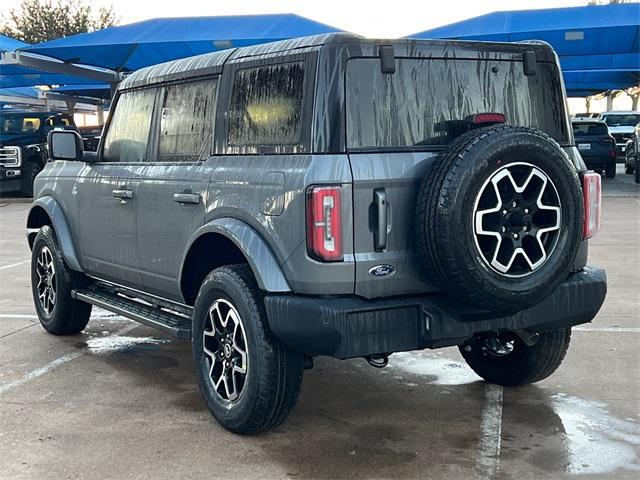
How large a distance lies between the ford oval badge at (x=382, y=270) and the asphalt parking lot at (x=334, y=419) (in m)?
0.85

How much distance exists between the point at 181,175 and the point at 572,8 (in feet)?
51.9

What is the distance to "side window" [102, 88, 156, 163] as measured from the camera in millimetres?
5293

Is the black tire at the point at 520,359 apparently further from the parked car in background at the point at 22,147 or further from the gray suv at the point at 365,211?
the parked car in background at the point at 22,147

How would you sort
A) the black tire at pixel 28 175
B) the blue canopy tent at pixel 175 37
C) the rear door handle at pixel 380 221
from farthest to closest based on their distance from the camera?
the black tire at pixel 28 175, the blue canopy tent at pixel 175 37, the rear door handle at pixel 380 221

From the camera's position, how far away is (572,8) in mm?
18438

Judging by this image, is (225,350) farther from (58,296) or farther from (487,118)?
(58,296)

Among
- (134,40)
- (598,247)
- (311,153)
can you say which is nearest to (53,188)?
(311,153)

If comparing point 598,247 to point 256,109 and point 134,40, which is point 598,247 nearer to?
point 256,109

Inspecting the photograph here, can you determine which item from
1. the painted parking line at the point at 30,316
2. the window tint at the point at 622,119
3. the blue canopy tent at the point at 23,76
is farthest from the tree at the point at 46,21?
the painted parking line at the point at 30,316

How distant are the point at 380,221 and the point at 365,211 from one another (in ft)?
0.26

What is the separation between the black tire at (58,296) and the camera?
20.1 feet

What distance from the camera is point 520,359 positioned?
191 inches

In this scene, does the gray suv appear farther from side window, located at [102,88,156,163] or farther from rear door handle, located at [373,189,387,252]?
side window, located at [102,88,156,163]

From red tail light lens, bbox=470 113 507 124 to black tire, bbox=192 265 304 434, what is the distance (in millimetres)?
1292
